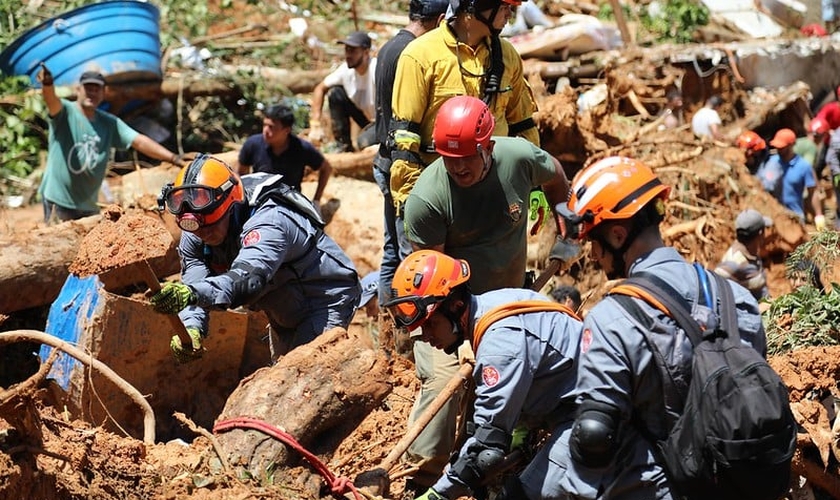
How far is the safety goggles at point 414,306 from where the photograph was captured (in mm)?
4441

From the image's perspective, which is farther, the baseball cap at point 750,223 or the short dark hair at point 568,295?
the baseball cap at point 750,223

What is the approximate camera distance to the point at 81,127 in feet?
30.6

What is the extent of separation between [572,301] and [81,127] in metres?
4.08

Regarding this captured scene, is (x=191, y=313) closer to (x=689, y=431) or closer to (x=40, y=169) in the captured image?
(x=689, y=431)

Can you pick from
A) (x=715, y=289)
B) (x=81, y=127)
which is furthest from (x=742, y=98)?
(x=715, y=289)

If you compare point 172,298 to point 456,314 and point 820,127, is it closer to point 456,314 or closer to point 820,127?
point 456,314

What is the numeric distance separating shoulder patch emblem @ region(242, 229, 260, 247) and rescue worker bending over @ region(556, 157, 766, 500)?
1.96 metres

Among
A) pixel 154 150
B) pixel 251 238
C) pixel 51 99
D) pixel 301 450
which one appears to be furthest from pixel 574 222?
pixel 51 99

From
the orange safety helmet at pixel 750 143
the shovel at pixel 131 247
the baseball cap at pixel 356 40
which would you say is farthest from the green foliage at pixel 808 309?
the orange safety helmet at pixel 750 143

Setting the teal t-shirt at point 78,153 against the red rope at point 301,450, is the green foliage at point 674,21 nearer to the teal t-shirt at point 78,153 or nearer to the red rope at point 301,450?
the teal t-shirt at point 78,153

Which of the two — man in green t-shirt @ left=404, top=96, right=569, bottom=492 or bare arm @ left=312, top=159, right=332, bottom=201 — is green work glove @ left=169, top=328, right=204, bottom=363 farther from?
bare arm @ left=312, top=159, right=332, bottom=201

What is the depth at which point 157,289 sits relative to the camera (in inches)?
197

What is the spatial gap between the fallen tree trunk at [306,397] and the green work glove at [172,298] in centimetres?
45

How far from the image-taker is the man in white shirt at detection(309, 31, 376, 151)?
10.9m
